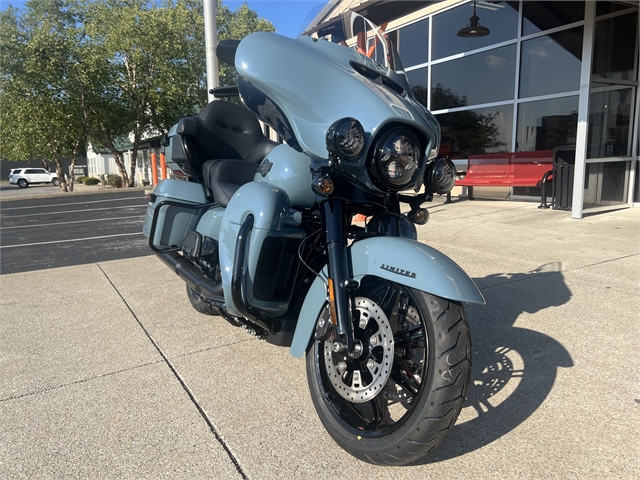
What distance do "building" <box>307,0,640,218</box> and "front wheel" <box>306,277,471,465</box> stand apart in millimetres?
5122

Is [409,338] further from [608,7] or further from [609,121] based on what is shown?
[608,7]

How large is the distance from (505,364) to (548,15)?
9938 mm

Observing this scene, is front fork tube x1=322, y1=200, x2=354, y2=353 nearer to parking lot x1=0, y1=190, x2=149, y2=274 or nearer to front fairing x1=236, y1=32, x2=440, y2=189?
front fairing x1=236, y1=32, x2=440, y2=189

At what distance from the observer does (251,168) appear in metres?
3.47

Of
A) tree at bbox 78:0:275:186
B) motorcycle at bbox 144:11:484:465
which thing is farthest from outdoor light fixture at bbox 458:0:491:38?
tree at bbox 78:0:275:186

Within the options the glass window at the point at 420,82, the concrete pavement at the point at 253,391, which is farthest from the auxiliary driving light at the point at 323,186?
the glass window at the point at 420,82

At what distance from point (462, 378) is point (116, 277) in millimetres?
4484

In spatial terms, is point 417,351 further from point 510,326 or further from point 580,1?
point 580,1

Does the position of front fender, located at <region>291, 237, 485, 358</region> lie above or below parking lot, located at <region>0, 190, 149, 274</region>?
above

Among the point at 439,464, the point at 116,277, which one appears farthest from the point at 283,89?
the point at 116,277

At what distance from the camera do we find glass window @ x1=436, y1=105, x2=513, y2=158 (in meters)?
11.7

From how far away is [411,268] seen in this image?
1857 millimetres

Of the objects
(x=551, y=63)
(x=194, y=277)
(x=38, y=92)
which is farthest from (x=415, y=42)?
(x=38, y=92)

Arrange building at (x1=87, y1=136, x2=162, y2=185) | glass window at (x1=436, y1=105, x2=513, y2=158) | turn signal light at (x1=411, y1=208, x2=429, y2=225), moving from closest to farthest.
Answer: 1. turn signal light at (x1=411, y1=208, x2=429, y2=225)
2. glass window at (x1=436, y1=105, x2=513, y2=158)
3. building at (x1=87, y1=136, x2=162, y2=185)
